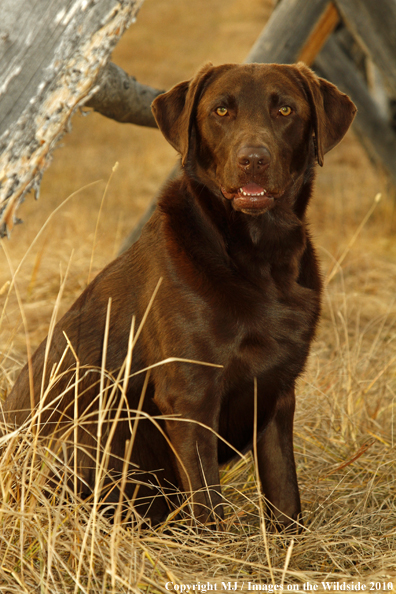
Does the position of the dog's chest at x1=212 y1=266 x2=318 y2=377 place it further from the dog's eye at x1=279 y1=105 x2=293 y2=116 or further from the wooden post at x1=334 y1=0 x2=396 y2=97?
the wooden post at x1=334 y1=0 x2=396 y2=97

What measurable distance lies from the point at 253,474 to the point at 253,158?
1.30m

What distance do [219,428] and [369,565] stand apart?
625 millimetres

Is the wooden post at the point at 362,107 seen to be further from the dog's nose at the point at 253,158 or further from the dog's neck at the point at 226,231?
the dog's nose at the point at 253,158

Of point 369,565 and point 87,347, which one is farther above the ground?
point 87,347

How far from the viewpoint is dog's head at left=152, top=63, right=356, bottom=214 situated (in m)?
2.05

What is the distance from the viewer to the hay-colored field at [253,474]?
172cm

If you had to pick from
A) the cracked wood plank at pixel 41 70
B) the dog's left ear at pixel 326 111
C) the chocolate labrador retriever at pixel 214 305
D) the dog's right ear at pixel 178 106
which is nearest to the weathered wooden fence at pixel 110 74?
the cracked wood plank at pixel 41 70

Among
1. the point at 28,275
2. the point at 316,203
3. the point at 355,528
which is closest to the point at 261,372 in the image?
the point at 355,528

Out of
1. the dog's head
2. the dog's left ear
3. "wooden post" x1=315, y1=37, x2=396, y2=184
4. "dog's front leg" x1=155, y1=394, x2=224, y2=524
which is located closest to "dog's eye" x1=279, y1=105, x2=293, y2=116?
the dog's head

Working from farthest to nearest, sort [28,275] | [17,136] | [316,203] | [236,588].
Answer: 1. [316,203]
2. [28,275]
3. [17,136]
4. [236,588]

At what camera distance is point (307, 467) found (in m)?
2.70

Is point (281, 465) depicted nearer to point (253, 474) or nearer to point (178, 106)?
point (253, 474)

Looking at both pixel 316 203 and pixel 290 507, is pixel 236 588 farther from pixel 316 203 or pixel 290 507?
pixel 316 203

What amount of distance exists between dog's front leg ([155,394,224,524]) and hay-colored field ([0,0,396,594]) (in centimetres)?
12
